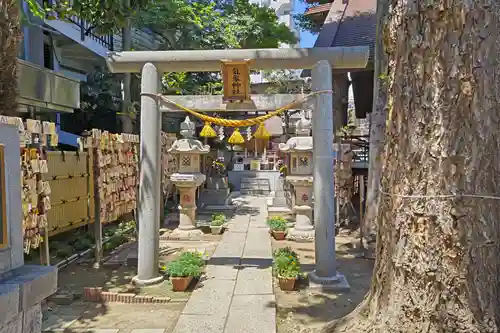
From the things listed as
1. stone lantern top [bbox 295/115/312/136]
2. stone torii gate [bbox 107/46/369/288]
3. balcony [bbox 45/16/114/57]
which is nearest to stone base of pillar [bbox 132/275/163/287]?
stone torii gate [bbox 107/46/369/288]

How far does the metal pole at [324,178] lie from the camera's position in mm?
6148

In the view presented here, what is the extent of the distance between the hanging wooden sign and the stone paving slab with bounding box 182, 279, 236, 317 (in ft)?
9.84

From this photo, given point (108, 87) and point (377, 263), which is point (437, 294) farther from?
point (108, 87)

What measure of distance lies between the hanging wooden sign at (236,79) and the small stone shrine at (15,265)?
391 centimetres

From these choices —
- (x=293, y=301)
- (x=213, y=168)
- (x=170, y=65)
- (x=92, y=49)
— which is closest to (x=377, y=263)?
(x=293, y=301)

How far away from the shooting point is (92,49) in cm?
1369

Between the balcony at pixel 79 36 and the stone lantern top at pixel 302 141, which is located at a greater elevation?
the balcony at pixel 79 36

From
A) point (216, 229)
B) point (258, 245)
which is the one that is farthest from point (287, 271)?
point (216, 229)

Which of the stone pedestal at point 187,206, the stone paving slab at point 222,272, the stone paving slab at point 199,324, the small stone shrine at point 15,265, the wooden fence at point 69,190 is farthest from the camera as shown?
the stone pedestal at point 187,206

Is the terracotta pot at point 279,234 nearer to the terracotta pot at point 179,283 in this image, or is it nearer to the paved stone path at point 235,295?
the paved stone path at point 235,295

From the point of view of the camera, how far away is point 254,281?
20.7ft

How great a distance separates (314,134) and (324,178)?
735 mm

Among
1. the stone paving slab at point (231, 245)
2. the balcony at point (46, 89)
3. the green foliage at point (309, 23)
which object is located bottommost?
the stone paving slab at point (231, 245)

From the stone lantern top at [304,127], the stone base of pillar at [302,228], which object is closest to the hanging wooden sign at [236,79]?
the stone lantern top at [304,127]
